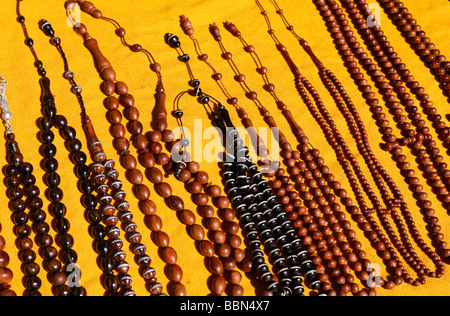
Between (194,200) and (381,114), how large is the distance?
0.71 m

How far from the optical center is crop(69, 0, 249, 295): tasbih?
1167 millimetres

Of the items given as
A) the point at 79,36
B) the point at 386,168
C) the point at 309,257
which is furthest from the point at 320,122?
the point at 79,36

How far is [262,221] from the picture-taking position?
4.02 feet

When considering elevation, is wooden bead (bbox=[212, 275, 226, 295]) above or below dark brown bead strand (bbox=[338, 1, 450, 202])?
below

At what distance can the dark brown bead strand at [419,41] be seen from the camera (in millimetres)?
1528

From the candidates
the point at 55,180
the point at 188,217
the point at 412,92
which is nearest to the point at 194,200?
the point at 188,217

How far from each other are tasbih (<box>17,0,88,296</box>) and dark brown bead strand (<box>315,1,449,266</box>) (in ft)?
3.21

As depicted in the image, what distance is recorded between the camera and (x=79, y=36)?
1.45 metres

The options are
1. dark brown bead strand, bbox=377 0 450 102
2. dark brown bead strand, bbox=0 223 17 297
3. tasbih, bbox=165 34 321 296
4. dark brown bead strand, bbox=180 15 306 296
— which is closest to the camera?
dark brown bead strand, bbox=0 223 17 297

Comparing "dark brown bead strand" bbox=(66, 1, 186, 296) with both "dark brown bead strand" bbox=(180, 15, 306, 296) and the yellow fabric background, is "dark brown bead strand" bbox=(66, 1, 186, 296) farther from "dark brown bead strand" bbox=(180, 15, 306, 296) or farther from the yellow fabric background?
"dark brown bead strand" bbox=(180, 15, 306, 296)

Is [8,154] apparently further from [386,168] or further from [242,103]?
[386,168]

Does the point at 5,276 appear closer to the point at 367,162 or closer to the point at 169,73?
the point at 169,73

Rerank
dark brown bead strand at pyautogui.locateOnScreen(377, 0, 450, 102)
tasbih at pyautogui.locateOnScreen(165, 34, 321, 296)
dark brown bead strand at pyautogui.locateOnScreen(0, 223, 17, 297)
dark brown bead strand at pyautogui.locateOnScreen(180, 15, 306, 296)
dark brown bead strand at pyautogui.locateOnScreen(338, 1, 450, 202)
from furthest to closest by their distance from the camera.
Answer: dark brown bead strand at pyautogui.locateOnScreen(377, 0, 450, 102) < dark brown bead strand at pyautogui.locateOnScreen(338, 1, 450, 202) < dark brown bead strand at pyautogui.locateOnScreen(180, 15, 306, 296) < tasbih at pyautogui.locateOnScreen(165, 34, 321, 296) < dark brown bead strand at pyautogui.locateOnScreen(0, 223, 17, 297)

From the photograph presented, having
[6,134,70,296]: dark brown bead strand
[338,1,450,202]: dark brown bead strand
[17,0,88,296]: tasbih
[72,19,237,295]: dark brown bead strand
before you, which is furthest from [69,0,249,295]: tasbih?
[338,1,450,202]: dark brown bead strand
